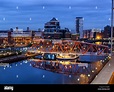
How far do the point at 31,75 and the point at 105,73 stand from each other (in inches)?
22.5

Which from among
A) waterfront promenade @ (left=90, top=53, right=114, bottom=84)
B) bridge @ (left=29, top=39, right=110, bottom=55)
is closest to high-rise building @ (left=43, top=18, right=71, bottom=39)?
bridge @ (left=29, top=39, right=110, bottom=55)

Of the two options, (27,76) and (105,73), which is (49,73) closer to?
(27,76)

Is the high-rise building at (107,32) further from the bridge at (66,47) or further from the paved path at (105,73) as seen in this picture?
the paved path at (105,73)

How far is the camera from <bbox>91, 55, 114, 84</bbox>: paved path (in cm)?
134

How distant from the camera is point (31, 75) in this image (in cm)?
131

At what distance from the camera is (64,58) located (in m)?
1.41

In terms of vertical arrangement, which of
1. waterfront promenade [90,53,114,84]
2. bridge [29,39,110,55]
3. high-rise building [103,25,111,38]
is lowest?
waterfront promenade [90,53,114,84]

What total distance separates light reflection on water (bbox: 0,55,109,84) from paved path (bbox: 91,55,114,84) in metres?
0.06

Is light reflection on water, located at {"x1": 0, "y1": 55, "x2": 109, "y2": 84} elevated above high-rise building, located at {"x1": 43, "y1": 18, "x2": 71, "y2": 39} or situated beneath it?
situated beneath

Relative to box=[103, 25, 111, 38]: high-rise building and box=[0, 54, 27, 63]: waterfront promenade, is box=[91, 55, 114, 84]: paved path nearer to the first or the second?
box=[103, 25, 111, 38]: high-rise building

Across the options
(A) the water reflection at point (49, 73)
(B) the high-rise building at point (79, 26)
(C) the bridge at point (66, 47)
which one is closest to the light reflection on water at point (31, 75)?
(A) the water reflection at point (49, 73)

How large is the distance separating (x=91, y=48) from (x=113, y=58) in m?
0.19

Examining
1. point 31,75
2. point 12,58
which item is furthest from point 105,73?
point 12,58

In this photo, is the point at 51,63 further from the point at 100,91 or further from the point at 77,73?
the point at 100,91
